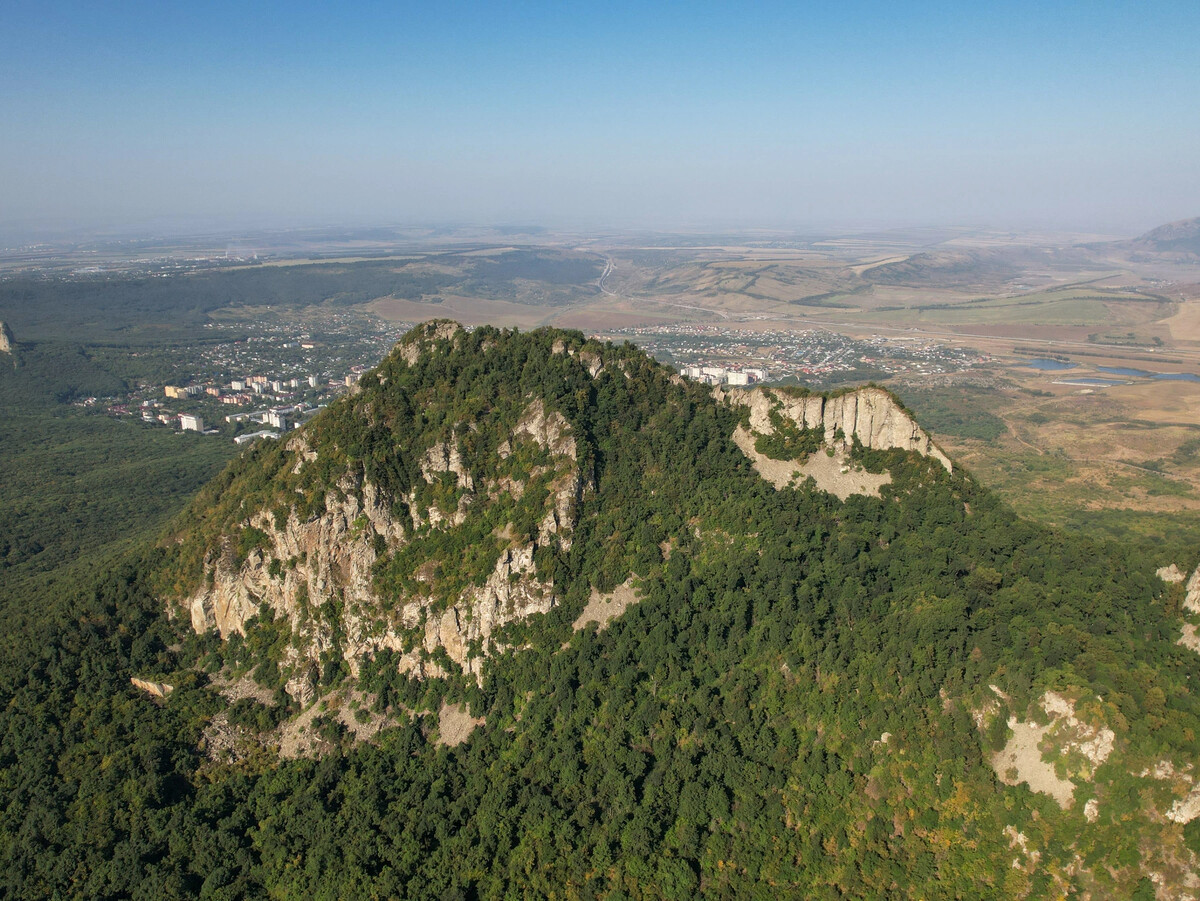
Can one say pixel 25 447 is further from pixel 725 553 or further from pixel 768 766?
pixel 768 766

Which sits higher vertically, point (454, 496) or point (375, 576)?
point (454, 496)

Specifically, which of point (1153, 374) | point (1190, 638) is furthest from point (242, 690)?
point (1153, 374)

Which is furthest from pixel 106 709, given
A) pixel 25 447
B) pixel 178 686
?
pixel 25 447

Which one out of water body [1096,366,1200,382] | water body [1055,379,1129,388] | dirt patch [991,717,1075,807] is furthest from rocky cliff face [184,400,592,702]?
water body [1096,366,1200,382]

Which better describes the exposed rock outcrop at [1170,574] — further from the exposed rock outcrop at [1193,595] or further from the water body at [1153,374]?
the water body at [1153,374]

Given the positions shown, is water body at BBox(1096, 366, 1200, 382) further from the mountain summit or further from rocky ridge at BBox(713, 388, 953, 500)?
the mountain summit

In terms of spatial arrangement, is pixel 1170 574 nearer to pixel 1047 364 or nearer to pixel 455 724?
pixel 455 724
